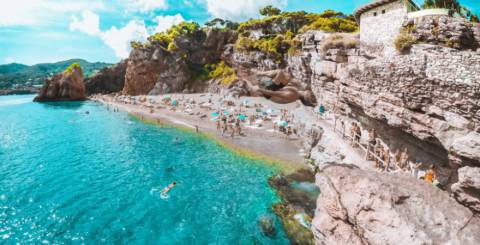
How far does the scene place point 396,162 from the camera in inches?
590

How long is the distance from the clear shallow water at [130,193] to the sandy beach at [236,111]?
2952mm

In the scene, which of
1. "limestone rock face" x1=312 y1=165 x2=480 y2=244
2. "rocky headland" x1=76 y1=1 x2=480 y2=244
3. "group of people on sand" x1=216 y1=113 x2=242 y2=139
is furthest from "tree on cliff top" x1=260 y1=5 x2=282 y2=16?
"limestone rock face" x1=312 y1=165 x2=480 y2=244

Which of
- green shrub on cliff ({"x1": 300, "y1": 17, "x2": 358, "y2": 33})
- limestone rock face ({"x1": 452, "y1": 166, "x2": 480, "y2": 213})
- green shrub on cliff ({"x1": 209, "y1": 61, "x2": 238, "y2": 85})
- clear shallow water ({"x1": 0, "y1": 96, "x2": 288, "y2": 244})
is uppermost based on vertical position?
green shrub on cliff ({"x1": 300, "y1": 17, "x2": 358, "y2": 33})

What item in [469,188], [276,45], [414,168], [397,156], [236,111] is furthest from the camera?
[276,45]

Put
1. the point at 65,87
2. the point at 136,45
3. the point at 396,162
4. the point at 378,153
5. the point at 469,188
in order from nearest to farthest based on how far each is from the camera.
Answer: the point at 469,188, the point at 396,162, the point at 378,153, the point at 136,45, the point at 65,87

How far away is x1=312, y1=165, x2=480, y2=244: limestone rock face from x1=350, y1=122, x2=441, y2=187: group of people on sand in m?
4.91

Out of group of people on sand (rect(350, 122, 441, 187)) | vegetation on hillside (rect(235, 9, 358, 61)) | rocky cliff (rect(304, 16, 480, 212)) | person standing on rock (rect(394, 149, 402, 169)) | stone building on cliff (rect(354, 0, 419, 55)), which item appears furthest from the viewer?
vegetation on hillside (rect(235, 9, 358, 61))

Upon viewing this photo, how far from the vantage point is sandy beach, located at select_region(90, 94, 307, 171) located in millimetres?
28953

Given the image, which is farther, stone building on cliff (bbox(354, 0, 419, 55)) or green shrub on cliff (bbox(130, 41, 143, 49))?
green shrub on cliff (bbox(130, 41, 143, 49))

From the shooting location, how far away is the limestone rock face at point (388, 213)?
702 cm

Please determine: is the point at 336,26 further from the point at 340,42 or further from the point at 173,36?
the point at 173,36

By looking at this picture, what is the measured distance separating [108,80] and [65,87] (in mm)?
15794

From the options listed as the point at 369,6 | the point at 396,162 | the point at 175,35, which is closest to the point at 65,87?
the point at 175,35

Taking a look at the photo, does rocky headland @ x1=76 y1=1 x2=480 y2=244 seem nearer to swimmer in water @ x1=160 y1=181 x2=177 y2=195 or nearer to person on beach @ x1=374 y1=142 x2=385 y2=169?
person on beach @ x1=374 y1=142 x2=385 y2=169
